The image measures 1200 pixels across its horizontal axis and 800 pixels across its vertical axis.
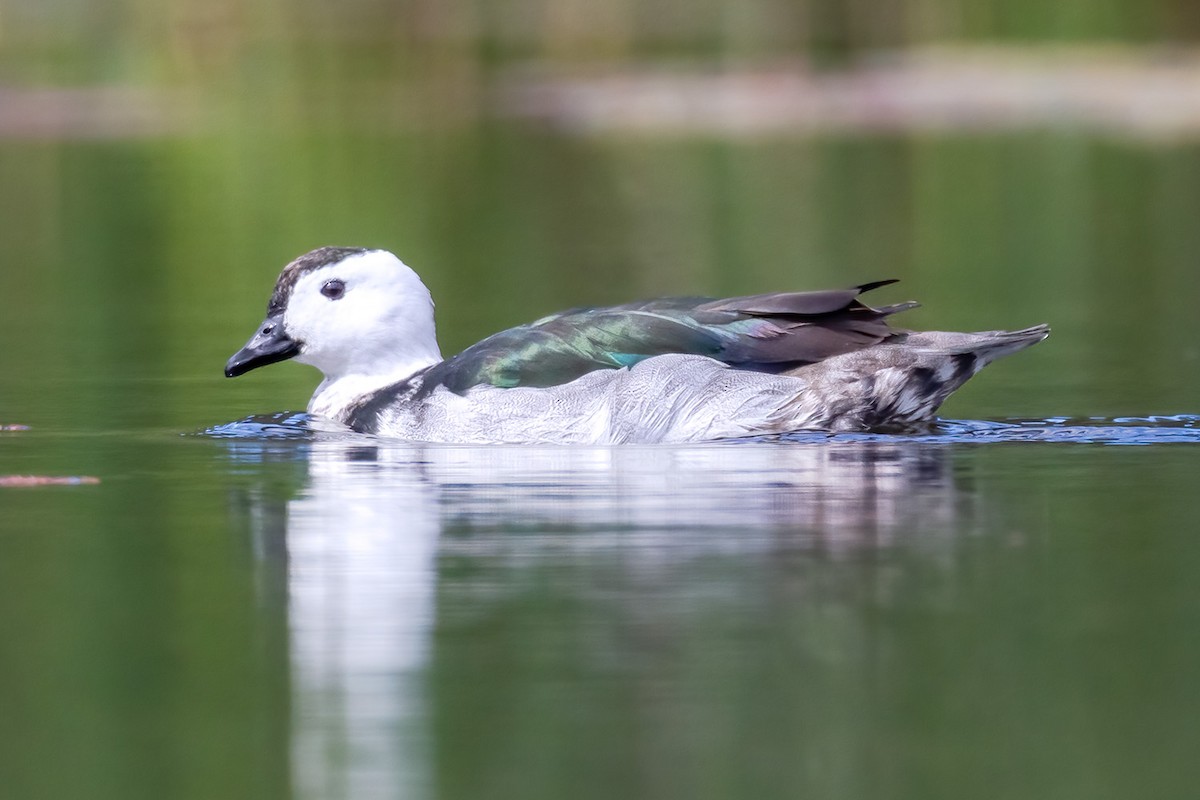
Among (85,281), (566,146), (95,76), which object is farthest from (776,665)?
(95,76)

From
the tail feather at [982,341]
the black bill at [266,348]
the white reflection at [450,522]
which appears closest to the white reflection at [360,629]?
the white reflection at [450,522]

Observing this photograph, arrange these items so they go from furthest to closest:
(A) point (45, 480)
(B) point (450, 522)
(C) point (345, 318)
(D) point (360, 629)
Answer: (C) point (345, 318) < (A) point (45, 480) < (B) point (450, 522) < (D) point (360, 629)

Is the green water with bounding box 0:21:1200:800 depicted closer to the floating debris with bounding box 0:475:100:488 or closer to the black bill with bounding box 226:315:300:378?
the floating debris with bounding box 0:475:100:488

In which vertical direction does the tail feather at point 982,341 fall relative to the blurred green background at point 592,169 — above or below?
below

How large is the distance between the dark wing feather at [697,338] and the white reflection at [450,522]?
36 centimetres

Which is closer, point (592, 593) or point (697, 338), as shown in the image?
point (592, 593)

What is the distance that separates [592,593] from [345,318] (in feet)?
14.0

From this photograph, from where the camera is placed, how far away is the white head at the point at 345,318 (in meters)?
11.1

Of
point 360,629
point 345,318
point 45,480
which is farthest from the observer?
point 345,318

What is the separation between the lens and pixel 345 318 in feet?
36.4

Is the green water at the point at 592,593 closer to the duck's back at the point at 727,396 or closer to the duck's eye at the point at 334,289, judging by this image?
the duck's back at the point at 727,396

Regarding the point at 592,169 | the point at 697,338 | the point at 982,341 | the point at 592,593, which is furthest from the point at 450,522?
the point at 592,169

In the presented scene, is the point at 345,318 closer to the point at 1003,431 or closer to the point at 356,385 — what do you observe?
the point at 356,385

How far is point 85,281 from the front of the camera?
19219 millimetres
